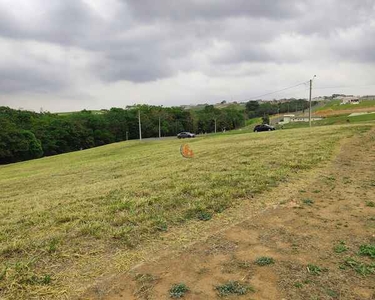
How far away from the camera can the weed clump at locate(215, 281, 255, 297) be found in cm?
295

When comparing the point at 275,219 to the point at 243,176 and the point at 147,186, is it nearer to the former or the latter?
the point at 243,176

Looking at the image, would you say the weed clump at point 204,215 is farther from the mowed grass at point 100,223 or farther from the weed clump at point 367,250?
the weed clump at point 367,250

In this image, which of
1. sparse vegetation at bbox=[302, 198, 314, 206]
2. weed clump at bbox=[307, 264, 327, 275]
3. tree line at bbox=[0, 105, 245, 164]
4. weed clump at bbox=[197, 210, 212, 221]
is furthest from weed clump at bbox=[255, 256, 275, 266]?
tree line at bbox=[0, 105, 245, 164]

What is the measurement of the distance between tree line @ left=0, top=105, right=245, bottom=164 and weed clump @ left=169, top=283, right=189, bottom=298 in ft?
183

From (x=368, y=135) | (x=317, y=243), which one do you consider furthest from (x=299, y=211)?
(x=368, y=135)

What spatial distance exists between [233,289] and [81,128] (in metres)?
68.9

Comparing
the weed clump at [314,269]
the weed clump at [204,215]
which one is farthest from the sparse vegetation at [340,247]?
the weed clump at [204,215]

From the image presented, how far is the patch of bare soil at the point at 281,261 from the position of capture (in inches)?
118

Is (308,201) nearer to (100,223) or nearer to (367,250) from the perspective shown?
(367,250)

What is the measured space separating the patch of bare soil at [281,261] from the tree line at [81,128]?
55387 mm

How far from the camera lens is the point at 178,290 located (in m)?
3.02

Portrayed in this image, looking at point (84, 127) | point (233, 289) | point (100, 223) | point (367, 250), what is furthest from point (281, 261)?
point (84, 127)

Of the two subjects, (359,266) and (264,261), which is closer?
(359,266)

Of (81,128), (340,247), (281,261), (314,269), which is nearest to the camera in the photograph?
(314,269)
